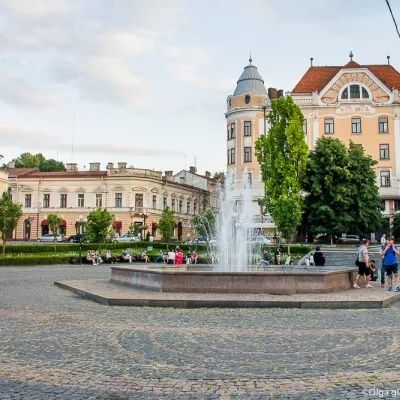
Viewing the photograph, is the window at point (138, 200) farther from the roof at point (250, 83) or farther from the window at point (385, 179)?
the window at point (385, 179)

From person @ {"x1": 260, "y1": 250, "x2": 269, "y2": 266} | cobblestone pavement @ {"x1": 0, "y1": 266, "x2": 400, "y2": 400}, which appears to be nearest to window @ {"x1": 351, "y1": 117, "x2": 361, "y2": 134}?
person @ {"x1": 260, "y1": 250, "x2": 269, "y2": 266}

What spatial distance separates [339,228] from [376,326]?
3617cm

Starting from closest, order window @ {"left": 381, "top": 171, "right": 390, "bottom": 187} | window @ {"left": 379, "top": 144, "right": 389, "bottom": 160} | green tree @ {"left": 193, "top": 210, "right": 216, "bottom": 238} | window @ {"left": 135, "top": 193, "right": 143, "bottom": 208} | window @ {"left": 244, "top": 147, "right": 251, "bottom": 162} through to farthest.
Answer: window @ {"left": 381, "top": 171, "right": 390, "bottom": 187} → window @ {"left": 379, "top": 144, "right": 389, "bottom": 160} → green tree @ {"left": 193, "top": 210, "right": 216, "bottom": 238} → window @ {"left": 244, "top": 147, "right": 251, "bottom": 162} → window @ {"left": 135, "top": 193, "right": 143, "bottom": 208}

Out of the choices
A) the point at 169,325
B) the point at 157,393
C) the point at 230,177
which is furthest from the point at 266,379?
the point at 230,177

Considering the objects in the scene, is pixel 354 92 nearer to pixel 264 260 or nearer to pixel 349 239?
pixel 349 239

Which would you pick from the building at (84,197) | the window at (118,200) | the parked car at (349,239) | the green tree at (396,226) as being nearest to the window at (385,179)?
the green tree at (396,226)

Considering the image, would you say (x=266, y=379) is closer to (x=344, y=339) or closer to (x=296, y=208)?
(x=344, y=339)

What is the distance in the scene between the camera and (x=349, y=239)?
165ft

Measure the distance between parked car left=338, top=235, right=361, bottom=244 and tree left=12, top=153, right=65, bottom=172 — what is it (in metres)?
58.4

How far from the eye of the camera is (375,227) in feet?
159

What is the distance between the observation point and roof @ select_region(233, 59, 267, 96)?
61.6 m

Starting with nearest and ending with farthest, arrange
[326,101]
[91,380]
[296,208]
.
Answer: [91,380]
[296,208]
[326,101]

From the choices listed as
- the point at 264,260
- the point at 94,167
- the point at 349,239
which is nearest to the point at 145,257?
the point at 264,260

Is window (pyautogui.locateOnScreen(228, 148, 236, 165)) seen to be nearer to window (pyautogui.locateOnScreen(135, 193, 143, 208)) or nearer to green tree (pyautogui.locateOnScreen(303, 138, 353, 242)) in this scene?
window (pyautogui.locateOnScreen(135, 193, 143, 208))
